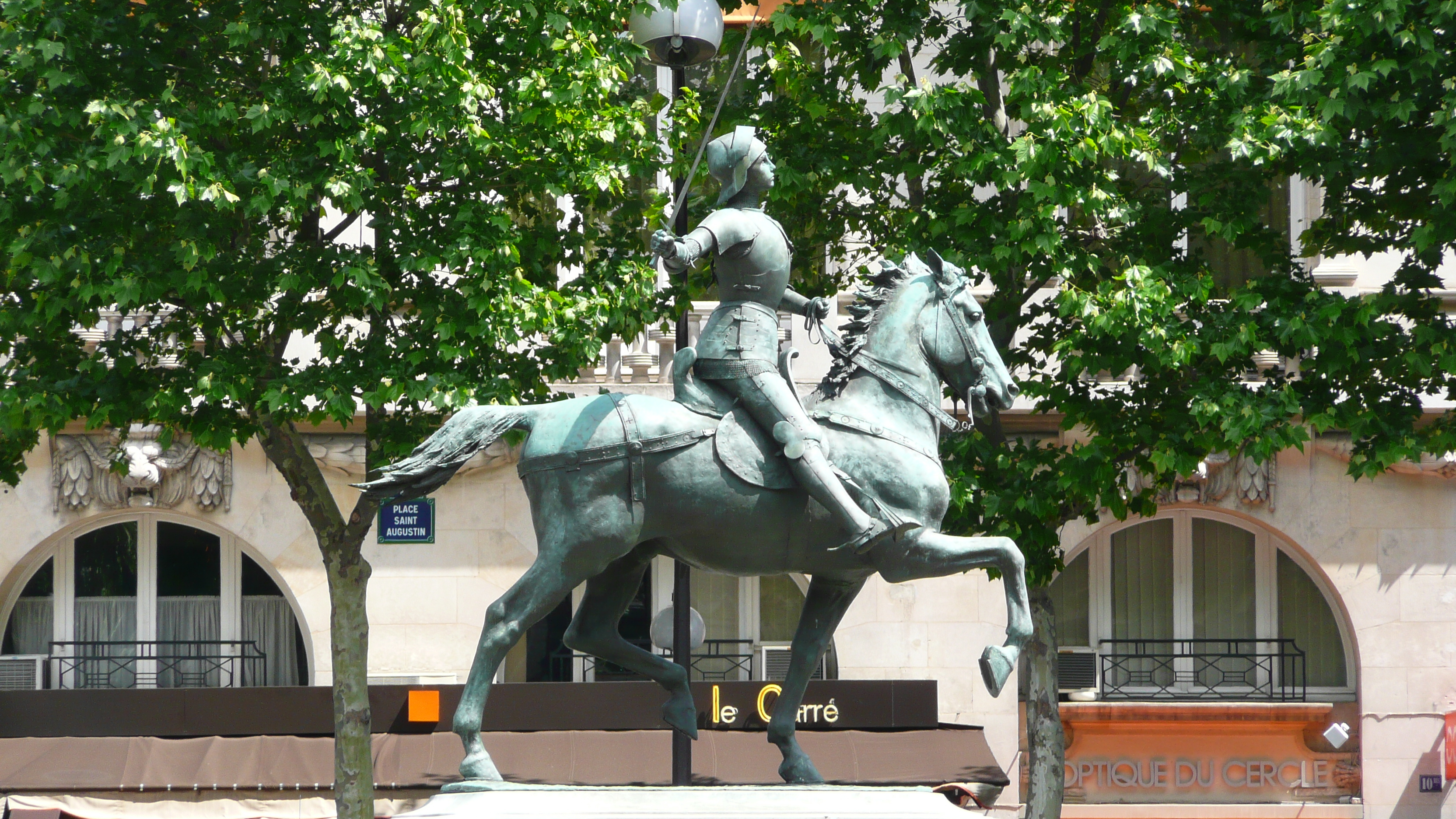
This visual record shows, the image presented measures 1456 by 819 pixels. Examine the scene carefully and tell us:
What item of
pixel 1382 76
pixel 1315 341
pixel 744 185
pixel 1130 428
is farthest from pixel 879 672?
pixel 744 185

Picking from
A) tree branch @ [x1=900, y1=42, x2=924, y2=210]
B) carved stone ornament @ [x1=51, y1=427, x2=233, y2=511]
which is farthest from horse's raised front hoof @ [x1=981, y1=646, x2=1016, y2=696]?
carved stone ornament @ [x1=51, y1=427, x2=233, y2=511]

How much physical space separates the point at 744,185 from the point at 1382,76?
638 centimetres

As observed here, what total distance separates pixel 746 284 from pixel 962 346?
97 cm

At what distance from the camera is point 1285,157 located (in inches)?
504

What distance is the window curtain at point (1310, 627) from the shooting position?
1875 cm

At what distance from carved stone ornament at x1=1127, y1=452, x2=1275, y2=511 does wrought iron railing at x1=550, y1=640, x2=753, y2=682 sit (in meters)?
4.61

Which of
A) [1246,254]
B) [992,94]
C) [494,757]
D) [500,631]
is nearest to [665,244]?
[500,631]

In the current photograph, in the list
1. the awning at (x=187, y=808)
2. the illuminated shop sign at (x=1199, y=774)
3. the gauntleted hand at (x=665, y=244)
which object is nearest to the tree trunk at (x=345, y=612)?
the awning at (x=187, y=808)

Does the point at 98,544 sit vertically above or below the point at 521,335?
below

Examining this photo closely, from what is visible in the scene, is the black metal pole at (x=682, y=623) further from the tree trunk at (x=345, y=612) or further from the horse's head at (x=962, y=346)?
the horse's head at (x=962, y=346)

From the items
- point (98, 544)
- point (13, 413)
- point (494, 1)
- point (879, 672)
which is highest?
point (494, 1)

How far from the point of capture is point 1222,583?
1902 centimetres

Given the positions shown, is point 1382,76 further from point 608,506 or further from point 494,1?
point 608,506

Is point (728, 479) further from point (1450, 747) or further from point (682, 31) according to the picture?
point (1450, 747)
